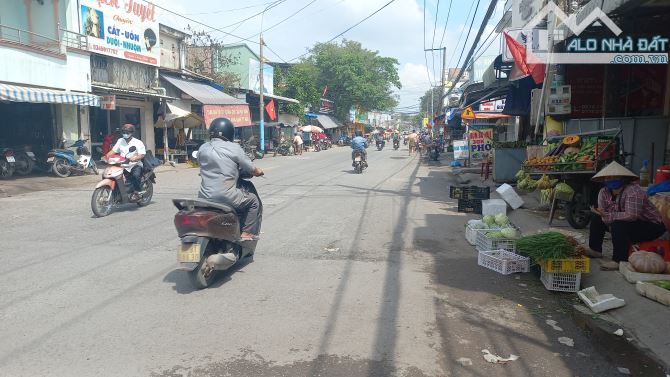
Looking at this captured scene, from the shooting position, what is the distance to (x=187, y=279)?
5.23m

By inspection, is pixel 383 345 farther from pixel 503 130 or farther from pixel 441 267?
pixel 503 130

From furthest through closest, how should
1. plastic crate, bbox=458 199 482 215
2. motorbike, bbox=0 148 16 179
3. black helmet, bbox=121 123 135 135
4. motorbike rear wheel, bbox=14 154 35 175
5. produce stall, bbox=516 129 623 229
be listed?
motorbike rear wheel, bbox=14 154 35 175 → motorbike, bbox=0 148 16 179 → plastic crate, bbox=458 199 482 215 → black helmet, bbox=121 123 135 135 → produce stall, bbox=516 129 623 229

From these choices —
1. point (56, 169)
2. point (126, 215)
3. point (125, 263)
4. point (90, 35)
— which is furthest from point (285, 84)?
point (125, 263)

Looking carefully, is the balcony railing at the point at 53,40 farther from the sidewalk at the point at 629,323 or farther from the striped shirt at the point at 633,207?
the sidewalk at the point at 629,323

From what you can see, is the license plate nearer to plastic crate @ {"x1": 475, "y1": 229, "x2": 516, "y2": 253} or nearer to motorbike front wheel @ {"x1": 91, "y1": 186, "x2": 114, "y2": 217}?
plastic crate @ {"x1": 475, "y1": 229, "x2": 516, "y2": 253}

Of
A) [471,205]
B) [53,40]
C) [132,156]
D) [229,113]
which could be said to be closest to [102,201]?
[132,156]

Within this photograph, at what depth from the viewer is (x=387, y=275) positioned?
17.9 ft

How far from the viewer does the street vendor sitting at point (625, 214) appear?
17.2ft

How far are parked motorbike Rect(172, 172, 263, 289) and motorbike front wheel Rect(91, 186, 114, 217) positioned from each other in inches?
173

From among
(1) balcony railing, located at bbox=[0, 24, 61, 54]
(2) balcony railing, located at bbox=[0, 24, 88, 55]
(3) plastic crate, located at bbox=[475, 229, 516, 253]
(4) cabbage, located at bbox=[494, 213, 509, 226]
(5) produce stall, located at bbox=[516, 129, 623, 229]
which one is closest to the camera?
(3) plastic crate, located at bbox=[475, 229, 516, 253]

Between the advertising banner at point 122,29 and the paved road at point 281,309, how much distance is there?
11.8 m

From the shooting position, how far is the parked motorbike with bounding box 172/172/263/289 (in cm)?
470

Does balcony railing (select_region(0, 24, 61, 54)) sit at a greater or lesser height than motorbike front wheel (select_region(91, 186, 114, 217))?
greater
